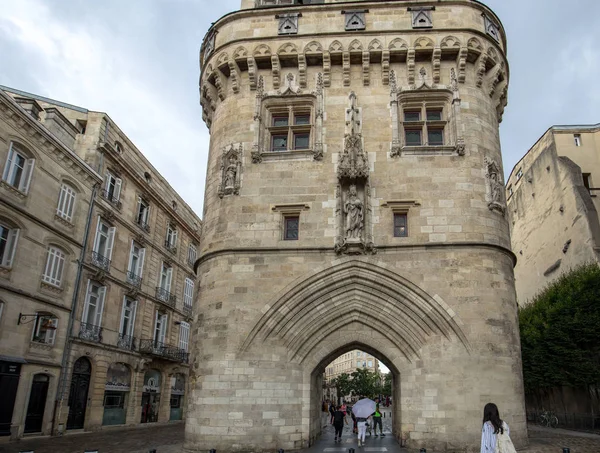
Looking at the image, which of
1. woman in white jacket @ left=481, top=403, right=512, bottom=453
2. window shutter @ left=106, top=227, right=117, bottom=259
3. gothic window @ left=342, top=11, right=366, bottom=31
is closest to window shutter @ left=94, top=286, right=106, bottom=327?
window shutter @ left=106, top=227, right=117, bottom=259

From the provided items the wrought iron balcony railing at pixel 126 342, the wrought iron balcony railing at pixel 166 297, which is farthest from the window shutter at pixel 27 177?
the wrought iron balcony railing at pixel 166 297

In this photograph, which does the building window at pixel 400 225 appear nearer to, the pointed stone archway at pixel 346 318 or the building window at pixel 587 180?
the pointed stone archway at pixel 346 318

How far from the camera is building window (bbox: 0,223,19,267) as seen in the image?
15300 mm

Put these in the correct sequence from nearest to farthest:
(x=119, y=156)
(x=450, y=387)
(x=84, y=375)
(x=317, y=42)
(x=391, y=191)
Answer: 1. (x=450, y=387)
2. (x=391, y=191)
3. (x=317, y=42)
4. (x=84, y=375)
5. (x=119, y=156)

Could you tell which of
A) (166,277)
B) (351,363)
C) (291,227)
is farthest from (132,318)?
(351,363)

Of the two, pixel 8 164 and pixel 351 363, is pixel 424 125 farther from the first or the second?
pixel 351 363

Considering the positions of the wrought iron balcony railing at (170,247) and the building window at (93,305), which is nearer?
the building window at (93,305)

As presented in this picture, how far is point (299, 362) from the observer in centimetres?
1250

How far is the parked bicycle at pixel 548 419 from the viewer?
20.3 m

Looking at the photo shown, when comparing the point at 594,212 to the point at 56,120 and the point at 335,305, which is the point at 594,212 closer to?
the point at 335,305

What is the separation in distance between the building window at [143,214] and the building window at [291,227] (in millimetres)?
11847

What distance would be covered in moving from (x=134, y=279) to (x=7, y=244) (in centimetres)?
727

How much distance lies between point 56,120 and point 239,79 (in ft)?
27.4

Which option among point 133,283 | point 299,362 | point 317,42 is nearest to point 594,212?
point 317,42
